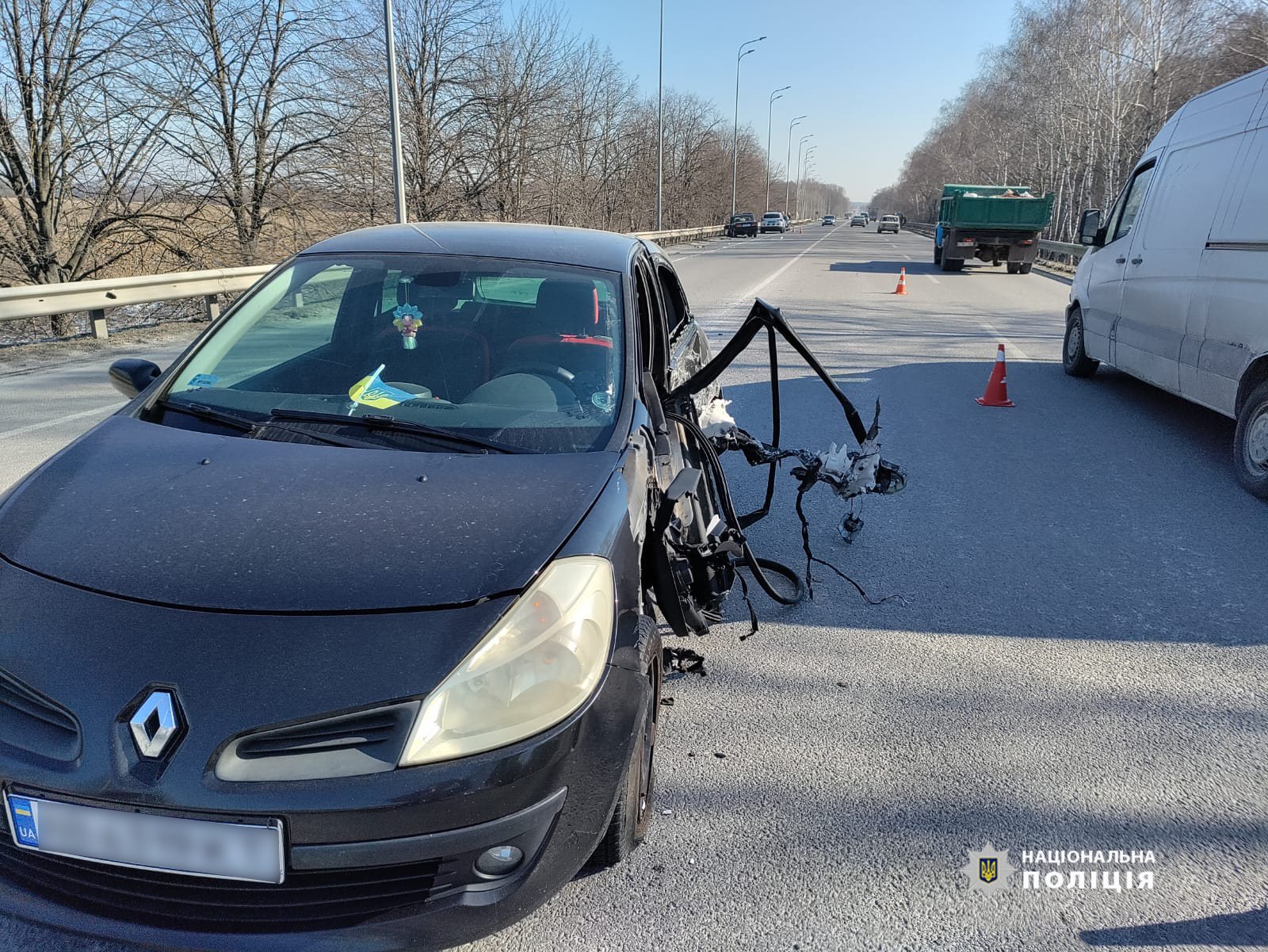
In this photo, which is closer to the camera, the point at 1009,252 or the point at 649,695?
the point at 649,695

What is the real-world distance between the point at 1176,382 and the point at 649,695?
247 inches

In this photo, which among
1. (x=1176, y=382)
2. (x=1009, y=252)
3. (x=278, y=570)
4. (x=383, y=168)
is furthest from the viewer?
(x=1009, y=252)

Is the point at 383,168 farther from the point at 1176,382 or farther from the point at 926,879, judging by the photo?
the point at 926,879

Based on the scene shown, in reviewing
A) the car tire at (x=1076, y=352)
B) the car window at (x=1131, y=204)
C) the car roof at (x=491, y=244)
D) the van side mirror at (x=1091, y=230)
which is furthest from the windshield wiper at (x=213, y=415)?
the car tire at (x=1076, y=352)

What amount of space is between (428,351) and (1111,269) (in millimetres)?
7478

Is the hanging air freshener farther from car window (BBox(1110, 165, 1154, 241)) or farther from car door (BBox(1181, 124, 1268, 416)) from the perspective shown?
car window (BBox(1110, 165, 1154, 241))

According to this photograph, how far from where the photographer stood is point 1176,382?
276 inches

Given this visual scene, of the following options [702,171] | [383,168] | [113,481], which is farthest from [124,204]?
[702,171]

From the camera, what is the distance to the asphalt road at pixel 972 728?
2293 millimetres

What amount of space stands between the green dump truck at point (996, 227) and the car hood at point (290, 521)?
86.7ft

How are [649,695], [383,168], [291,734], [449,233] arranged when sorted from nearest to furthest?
[291,734]
[649,695]
[449,233]
[383,168]

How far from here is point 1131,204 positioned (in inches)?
335

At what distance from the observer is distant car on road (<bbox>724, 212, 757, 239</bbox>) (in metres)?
61.4

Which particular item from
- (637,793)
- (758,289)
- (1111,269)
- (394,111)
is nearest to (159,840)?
(637,793)
